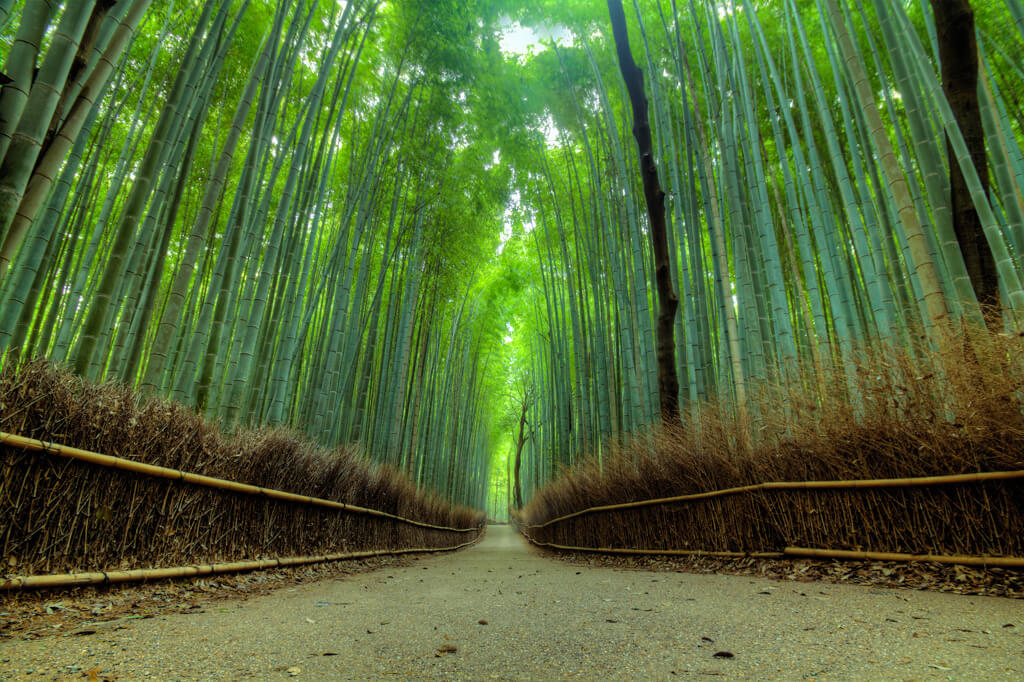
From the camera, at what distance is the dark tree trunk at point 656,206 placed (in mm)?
4141

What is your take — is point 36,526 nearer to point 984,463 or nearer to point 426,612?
point 426,612

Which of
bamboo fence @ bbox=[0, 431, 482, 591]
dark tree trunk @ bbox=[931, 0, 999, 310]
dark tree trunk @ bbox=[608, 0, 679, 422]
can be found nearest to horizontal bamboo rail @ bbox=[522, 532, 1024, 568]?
dark tree trunk @ bbox=[608, 0, 679, 422]

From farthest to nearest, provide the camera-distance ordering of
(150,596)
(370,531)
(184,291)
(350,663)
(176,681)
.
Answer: (370,531) → (184,291) → (150,596) → (350,663) → (176,681)

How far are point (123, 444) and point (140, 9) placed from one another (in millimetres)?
1454

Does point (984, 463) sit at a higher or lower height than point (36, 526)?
higher

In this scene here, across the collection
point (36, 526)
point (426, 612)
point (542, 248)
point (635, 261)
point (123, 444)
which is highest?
point (542, 248)

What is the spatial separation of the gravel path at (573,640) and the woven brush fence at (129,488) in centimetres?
38

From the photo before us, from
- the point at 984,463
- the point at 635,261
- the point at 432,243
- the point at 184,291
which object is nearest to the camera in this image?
the point at 984,463

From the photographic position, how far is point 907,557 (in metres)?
1.87

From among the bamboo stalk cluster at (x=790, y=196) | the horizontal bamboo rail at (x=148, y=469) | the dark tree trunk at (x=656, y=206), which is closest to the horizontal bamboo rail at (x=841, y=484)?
the bamboo stalk cluster at (x=790, y=196)

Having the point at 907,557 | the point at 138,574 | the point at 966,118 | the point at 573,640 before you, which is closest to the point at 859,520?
the point at 907,557

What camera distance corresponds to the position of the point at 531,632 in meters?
1.35

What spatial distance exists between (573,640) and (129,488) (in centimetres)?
165

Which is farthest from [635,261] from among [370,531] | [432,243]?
[370,531]
